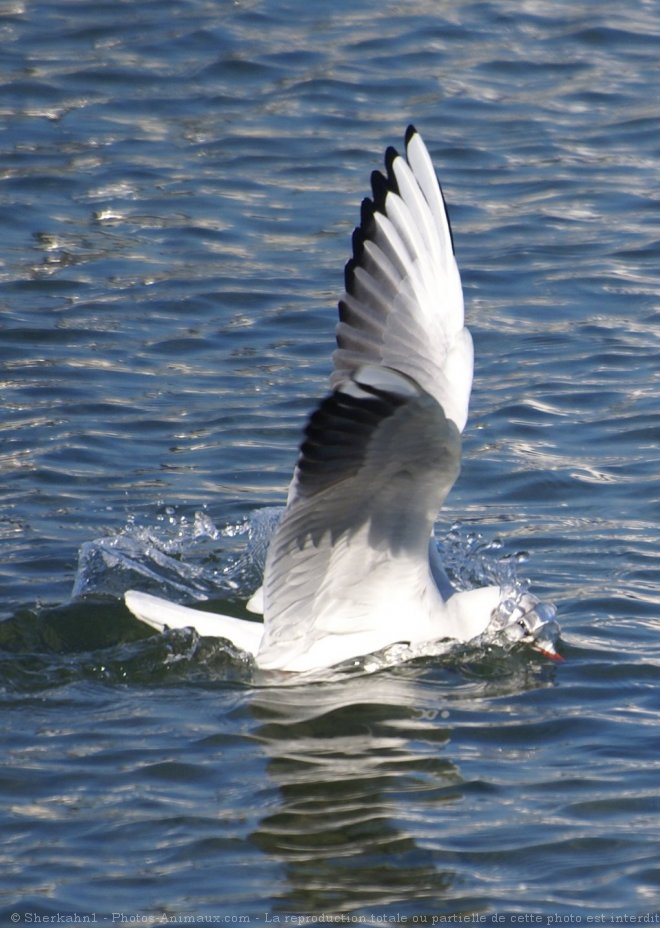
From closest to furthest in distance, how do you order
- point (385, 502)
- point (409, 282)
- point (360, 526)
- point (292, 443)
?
point (385, 502) → point (360, 526) → point (409, 282) → point (292, 443)

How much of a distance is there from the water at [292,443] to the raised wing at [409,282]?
3.82 ft

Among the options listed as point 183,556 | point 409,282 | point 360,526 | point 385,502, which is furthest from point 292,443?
point 385,502

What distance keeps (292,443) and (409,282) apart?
219cm

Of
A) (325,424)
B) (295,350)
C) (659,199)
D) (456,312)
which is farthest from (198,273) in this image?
(325,424)

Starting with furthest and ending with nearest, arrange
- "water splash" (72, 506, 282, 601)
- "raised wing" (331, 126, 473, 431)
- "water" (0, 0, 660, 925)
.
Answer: "water splash" (72, 506, 282, 601)
"raised wing" (331, 126, 473, 431)
"water" (0, 0, 660, 925)

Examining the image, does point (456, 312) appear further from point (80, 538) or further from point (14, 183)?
point (14, 183)

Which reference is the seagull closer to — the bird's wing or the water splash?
the bird's wing

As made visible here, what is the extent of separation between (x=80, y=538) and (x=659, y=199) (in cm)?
520

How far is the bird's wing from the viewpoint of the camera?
5.15m

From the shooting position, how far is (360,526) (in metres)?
5.91

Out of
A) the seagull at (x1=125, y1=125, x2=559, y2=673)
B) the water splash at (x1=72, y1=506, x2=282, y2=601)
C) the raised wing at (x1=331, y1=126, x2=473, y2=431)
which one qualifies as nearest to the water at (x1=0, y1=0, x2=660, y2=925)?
the water splash at (x1=72, y1=506, x2=282, y2=601)

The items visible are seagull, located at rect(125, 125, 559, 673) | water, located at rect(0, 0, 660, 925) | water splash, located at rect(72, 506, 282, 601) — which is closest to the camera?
water, located at rect(0, 0, 660, 925)

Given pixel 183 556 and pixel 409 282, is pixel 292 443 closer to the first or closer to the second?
pixel 183 556

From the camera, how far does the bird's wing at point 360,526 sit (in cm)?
515
